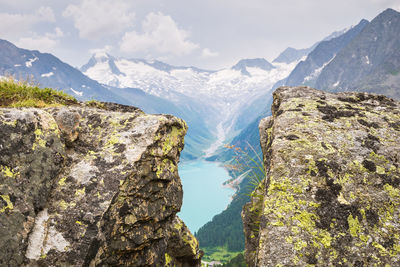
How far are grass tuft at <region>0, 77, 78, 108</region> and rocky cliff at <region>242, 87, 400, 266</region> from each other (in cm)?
741

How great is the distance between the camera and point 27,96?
853 cm

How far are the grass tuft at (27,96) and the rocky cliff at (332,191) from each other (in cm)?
741

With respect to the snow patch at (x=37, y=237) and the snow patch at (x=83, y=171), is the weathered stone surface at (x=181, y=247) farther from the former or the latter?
the snow patch at (x=37, y=237)

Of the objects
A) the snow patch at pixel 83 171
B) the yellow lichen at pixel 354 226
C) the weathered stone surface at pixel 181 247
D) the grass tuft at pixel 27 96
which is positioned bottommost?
the weathered stone surface at pixel 181 247

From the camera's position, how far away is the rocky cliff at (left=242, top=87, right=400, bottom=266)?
3998 millimetres

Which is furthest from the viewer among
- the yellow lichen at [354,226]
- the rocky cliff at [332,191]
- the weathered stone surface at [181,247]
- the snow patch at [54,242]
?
the weathered stone surface at [181,247]

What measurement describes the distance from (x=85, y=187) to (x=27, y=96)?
4.80m

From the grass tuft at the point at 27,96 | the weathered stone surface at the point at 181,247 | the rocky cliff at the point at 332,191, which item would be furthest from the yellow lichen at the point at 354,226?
the grass tuft at the point at 27,96

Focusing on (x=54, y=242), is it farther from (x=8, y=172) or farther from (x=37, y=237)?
(x=8, y=172)

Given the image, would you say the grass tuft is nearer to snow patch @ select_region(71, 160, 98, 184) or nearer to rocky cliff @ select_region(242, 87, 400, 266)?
snow patch @ select_region(71, 160, 98, 184)

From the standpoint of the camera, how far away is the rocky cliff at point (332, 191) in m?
4.00

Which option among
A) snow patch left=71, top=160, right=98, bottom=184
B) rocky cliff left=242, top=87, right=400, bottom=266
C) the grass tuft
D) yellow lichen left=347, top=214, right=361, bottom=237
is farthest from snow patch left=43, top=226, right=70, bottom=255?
yellow lichen left=347, top=214, right=361, bottom=237

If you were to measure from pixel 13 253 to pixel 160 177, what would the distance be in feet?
11.1

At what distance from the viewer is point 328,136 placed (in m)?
5.76
